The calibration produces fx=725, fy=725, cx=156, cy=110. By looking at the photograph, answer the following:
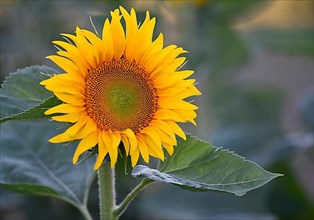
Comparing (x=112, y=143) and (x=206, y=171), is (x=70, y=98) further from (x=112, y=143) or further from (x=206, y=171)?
(x=206, y=171)

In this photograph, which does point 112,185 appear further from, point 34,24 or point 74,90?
point 34,24

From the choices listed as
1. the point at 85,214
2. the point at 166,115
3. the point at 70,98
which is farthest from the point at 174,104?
the point at 85,214

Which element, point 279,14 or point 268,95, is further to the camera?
point 279,14

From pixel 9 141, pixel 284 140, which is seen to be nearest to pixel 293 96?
pixel 284 140

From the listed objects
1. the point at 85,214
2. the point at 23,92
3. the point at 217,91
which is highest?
the point at 217,91

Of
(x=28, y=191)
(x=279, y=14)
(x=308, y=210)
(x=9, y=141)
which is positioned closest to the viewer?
(x=28, y=191)

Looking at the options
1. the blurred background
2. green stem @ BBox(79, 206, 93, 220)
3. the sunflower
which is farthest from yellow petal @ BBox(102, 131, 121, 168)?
the blurred background
